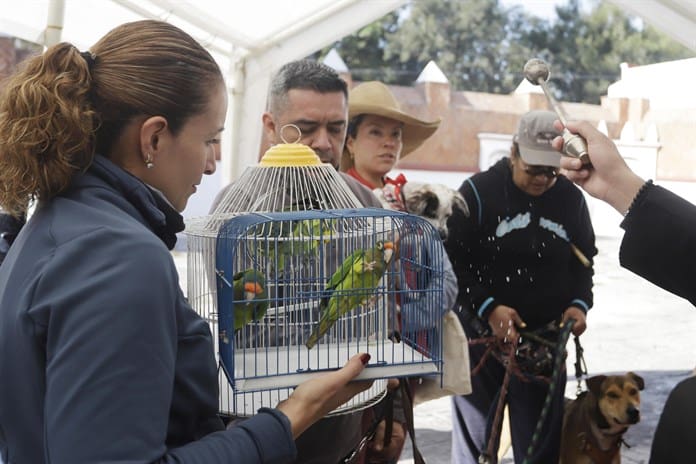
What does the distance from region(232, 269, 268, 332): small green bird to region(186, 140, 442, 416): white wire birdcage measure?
11mm

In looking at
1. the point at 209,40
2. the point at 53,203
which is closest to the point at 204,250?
the point at 53,203

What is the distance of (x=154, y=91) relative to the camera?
1.17 m

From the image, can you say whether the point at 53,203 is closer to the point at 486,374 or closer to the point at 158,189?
the point at 158,189

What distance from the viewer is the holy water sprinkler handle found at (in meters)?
1.36

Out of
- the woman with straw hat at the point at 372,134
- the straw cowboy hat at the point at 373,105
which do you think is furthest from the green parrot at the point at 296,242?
the straw cowboy hat at the point at 373,105

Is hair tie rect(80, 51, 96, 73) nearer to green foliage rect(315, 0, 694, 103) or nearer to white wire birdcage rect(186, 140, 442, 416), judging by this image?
white wire birdcage rect(186, 140, 442, 416)

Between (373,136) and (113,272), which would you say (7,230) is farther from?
(373,136)

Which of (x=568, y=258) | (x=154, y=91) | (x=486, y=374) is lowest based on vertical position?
(x=486, y=374)

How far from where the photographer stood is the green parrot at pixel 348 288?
155 centimetres

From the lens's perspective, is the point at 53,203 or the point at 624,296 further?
the point at 624,296

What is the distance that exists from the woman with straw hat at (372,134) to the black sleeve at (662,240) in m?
1.93

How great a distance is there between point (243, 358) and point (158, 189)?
1.36 ft

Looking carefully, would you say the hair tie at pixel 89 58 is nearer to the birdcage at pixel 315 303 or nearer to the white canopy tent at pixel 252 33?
the birdcage at pixel 315 303

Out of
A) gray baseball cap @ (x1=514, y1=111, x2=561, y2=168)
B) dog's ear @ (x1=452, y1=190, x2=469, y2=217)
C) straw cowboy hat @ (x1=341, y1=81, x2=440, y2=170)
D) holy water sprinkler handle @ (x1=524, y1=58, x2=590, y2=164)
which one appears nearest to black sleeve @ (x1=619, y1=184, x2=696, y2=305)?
holy water sprinkler handle @ (x1=524, y1=58, x2=590, y2=164)
